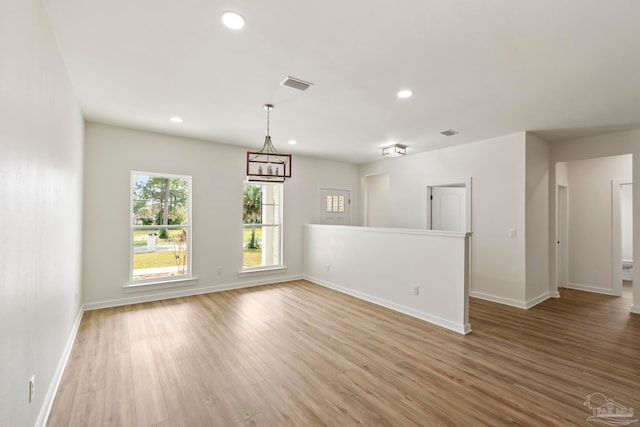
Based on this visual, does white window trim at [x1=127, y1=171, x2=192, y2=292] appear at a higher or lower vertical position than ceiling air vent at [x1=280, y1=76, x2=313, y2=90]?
lower

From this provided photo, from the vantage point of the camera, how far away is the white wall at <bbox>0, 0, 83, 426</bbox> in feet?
4.36

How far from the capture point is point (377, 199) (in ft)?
26.4

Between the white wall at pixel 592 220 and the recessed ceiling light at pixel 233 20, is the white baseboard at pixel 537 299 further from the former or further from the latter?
the recessed ceiling light at pixel 233 20

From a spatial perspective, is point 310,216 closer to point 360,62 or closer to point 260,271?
point 260,271

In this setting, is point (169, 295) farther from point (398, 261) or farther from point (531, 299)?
point (531, 299)

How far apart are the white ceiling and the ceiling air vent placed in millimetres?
62

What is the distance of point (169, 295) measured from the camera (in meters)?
4.88

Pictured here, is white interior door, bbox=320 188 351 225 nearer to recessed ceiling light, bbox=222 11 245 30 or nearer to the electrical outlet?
recessed ceiling light, bbox=222 11 245 30

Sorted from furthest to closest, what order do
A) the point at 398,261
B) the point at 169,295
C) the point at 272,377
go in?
the point at 169,295
the point at 398,261
the point at 272,377

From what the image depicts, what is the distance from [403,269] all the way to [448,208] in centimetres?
222

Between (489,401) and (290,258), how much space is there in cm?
453

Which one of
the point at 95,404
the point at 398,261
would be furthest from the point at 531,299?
the point at 95,404
